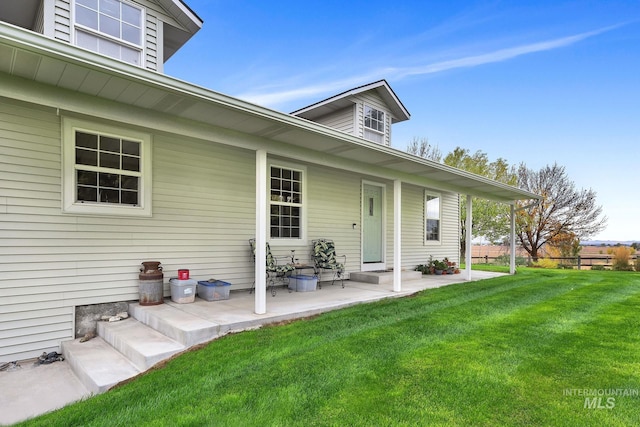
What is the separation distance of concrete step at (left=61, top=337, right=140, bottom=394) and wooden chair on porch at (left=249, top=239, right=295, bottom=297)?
2.60 meters

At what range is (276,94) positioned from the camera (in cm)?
2108

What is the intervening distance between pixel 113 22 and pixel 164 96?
3362 millimetres

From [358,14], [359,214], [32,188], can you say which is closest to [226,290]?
[32,188]

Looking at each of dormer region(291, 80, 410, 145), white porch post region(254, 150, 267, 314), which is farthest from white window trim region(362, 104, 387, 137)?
white porch post region(254, 150, 267, 314)

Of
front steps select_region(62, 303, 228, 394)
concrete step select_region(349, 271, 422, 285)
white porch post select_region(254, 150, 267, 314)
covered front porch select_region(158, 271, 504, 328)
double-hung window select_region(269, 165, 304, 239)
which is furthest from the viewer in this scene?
concrete step select_region(349, 271, 422, 285)

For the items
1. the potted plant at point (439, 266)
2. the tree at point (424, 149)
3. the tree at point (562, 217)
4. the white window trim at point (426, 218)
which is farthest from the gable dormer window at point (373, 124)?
the tree at point (562, 217)

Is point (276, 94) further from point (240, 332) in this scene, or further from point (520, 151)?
point (240, 332)

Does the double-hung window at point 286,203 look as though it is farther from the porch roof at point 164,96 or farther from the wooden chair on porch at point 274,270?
the porch roof at point 164,96

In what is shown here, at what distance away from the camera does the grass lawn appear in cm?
242

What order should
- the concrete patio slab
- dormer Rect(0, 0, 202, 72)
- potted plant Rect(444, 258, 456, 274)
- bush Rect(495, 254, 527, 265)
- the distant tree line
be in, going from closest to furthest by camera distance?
the concrete patio slab
dormer Rect(0, 0, 202, 72)
potted plant Rect(444, 258, 456, 274)
bush Rect(495, 254, 527, 265)
the distant tree line

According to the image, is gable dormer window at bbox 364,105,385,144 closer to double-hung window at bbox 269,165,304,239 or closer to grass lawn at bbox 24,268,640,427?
double-hung window at bbox 269,165,304,239

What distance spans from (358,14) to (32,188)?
42.4 ft

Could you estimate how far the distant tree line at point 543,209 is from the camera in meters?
21.8

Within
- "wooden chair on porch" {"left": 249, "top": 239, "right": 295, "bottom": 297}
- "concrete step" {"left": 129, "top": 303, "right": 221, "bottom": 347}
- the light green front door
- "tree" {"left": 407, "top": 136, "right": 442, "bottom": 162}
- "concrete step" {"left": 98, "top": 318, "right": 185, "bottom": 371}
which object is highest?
"tree" {"left": 407, "top": 136, "right": 442, "bottom": 162}
